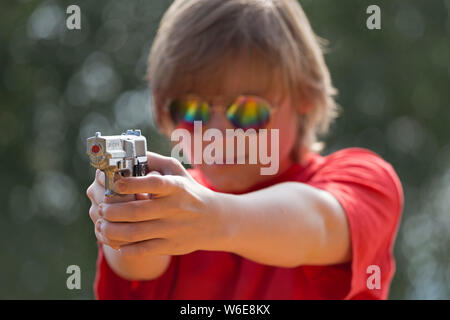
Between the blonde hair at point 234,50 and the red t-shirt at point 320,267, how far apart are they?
0.12m

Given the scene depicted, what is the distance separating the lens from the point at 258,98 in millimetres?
767

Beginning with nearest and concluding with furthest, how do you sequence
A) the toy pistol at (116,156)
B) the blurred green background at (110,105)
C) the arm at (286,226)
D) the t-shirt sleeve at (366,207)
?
the toy pistol at (116,156)
the arm at (286,226)
the t-shirt sleeve at (366,207)
the blurred green background at (110,105)

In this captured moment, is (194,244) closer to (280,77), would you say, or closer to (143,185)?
(143,185)

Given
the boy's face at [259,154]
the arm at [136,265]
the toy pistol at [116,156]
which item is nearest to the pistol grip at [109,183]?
the toy pistol at [116,156]

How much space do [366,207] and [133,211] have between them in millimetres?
402

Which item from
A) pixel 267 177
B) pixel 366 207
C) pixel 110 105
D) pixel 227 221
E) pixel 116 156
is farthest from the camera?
pixel 110 105

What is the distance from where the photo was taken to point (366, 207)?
73 cm

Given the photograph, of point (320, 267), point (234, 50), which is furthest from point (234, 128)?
point (320, 267)

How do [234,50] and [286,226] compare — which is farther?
[234,50]

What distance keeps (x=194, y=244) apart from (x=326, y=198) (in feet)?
0.82

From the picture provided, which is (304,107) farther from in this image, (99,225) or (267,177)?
(99,225)

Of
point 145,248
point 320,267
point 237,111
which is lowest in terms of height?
point 320,267

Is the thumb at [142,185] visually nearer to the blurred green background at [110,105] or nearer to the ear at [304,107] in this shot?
→ the ear at [304,107]

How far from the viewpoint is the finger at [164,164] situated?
0.47 m
